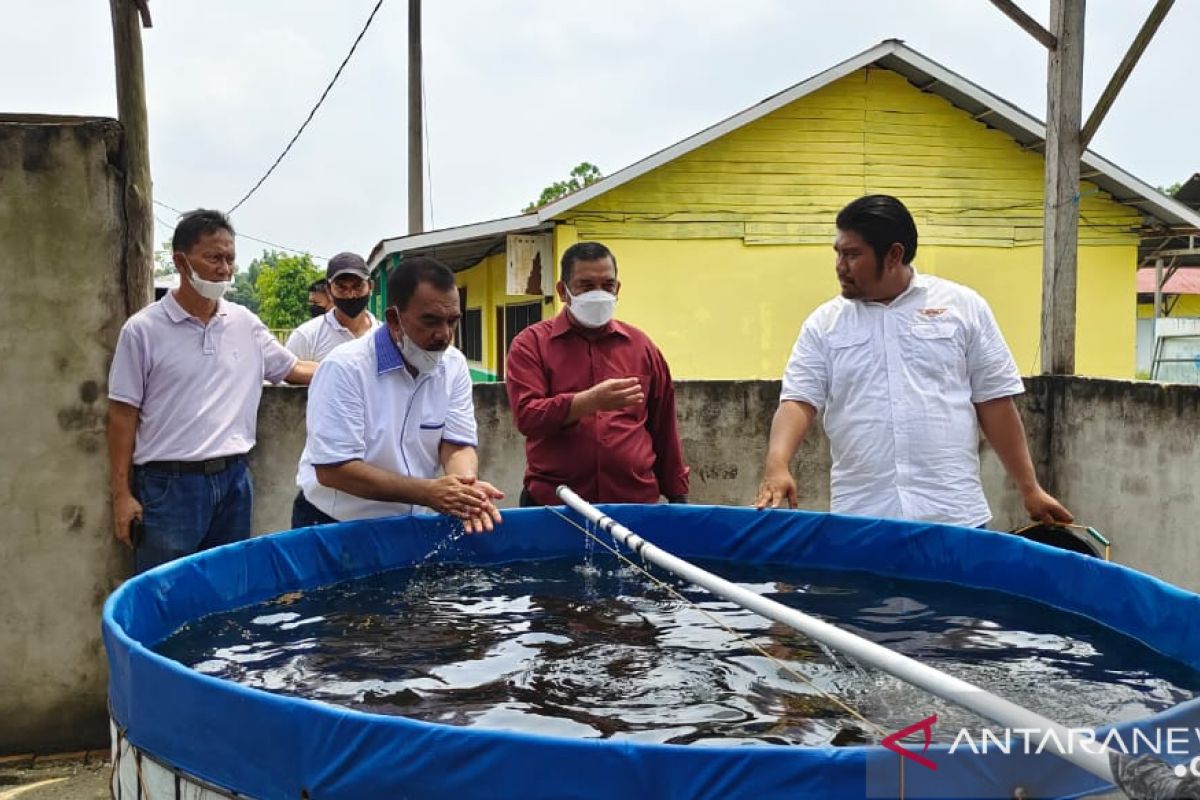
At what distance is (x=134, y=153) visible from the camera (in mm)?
4582

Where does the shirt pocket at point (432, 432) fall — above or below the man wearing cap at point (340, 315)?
below

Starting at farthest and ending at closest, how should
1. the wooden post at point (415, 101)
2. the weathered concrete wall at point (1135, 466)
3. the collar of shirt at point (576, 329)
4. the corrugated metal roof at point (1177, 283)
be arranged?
the corrugated metal roof at point (1177, 283)
the wooden post at point (415, 101)
the weathered concrete wall at point (1135, 466)
the collar of shirt at point (576, 329)

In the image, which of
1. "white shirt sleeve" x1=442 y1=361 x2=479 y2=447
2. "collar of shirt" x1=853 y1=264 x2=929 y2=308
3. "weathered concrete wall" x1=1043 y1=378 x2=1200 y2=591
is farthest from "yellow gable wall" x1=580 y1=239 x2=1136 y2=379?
"collar of shirt" x1=853 y1=264 x2=929 y2=308

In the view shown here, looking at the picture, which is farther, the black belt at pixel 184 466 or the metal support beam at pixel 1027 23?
the metal support beam at pixel 1027 23

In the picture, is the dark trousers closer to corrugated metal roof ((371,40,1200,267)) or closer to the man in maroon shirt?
the man in maroon shirt

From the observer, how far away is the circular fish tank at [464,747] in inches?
62.9

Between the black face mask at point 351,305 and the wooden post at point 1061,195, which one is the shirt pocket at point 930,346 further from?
the wooden post at point 1061,195

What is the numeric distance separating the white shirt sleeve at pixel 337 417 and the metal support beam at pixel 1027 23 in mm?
4599

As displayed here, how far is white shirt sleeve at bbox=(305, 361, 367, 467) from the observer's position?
3.55m

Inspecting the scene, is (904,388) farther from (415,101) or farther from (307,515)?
(415,101)

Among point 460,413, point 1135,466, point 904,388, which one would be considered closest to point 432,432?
point 460,413

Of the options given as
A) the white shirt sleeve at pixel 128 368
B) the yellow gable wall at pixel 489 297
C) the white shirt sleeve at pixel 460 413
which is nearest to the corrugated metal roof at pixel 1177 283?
the yellow gable wall at pixel 489 297

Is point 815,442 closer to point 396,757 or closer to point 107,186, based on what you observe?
point 107,186

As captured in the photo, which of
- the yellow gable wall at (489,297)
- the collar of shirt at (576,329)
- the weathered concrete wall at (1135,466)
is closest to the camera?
the collar of shirt at (576,329)
